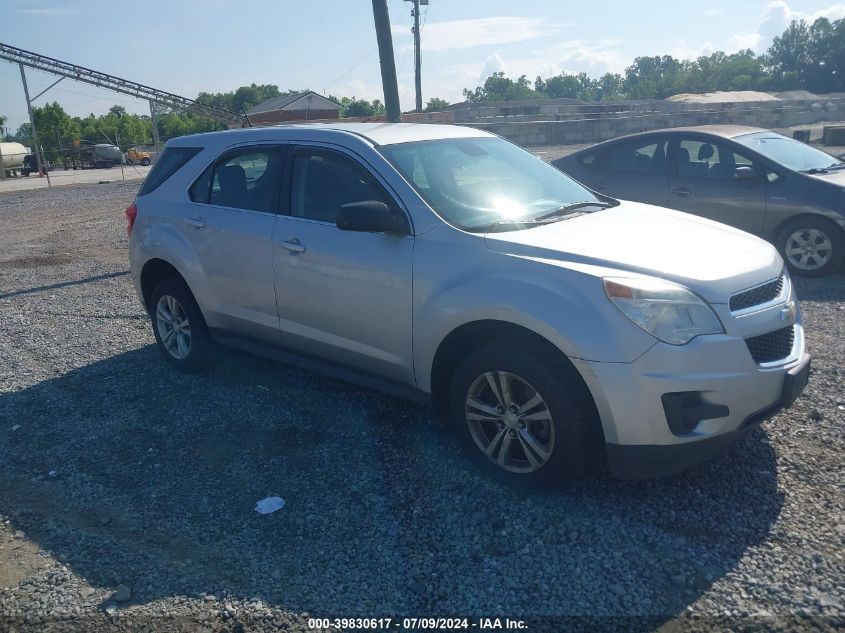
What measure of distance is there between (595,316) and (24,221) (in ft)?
58.7

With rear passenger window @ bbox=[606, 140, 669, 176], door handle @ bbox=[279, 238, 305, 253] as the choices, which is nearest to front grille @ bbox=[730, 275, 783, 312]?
door handle @ bbox=[279, 238, 305, 253]

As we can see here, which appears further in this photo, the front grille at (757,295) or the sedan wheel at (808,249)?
the sedan wheel at (808,249)

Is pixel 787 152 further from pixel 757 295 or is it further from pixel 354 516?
pixel 354 516

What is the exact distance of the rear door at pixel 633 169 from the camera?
8828 mm

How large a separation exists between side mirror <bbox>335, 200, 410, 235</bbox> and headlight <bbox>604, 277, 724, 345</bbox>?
129cm

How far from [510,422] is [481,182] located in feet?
5.39

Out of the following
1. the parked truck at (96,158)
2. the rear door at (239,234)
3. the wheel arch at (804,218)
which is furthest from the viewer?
the parked truck at (96,158)

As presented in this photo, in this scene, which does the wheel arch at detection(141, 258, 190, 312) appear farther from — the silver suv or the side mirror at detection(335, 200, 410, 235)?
the side mirror at detection(335, 200, 410, 235)

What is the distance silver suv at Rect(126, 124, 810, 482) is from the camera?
346 cm

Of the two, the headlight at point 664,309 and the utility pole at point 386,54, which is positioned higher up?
the utility pole at point 386,54

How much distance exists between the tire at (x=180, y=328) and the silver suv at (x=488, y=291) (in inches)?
1.1

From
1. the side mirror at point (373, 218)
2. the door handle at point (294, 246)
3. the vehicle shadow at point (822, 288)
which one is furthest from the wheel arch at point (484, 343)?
the vehicle shadow at point (822, 288)

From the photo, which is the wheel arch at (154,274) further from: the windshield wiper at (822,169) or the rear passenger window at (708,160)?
the windshield wiper at (822,169)

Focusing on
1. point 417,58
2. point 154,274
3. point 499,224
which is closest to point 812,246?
point 499,224
